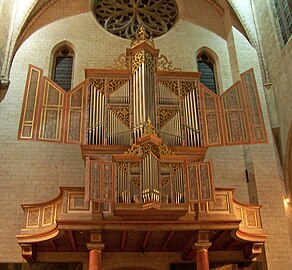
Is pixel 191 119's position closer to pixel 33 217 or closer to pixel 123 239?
pixel 123 239

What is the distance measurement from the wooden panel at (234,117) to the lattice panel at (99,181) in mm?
4223

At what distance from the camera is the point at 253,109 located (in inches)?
577

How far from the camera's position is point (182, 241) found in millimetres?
13086

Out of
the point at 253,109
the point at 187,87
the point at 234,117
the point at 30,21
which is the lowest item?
the point at 234,117

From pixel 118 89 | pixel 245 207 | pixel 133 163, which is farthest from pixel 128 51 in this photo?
pixel 245 207

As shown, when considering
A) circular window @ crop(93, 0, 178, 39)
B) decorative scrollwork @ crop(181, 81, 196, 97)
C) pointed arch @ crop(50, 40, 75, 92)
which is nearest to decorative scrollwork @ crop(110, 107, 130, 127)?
decorative scrollwork @ crop(181, 81, 196, 97)

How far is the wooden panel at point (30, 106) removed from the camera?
1319 centimetres

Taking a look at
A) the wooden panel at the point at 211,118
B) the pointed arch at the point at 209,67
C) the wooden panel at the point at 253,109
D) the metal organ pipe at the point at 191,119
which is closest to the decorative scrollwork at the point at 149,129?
the metal organ pipe at the point at 191,119

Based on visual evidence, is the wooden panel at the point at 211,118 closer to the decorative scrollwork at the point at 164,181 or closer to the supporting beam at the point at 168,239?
the decorative scrollwork at the point at 164,181

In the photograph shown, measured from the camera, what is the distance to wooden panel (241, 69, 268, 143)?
45.4ft

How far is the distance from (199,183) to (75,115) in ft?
15.3

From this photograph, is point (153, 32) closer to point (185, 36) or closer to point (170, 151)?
point (185, 36)

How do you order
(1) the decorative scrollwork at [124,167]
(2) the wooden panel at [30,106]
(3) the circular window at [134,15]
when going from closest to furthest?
(1) the decorative scrollwork at [124,167] < (2) the wooden panel at [30,106] < (3) the circular window at [134,15]

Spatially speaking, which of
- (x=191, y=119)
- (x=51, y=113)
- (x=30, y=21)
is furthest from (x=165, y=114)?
(x=30, y=21)
